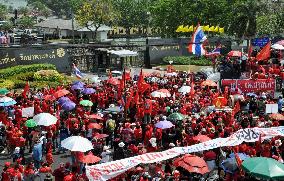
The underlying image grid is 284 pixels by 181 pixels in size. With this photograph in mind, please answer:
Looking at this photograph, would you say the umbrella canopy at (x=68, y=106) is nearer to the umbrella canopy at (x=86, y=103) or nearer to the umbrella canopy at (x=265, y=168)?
the umbrella canopy at (x=86, y=103)

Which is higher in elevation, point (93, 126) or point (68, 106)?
point (68, 106)

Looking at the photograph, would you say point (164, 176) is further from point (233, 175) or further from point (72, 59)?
point (72, 59)

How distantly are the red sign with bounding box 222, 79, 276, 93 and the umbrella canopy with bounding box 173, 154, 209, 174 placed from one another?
501 inches

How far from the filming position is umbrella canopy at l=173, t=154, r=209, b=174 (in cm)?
1427

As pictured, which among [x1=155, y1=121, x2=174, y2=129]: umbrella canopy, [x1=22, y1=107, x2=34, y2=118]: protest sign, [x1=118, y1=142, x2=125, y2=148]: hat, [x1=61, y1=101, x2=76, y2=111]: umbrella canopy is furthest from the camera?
[x1=61, y1=101, x2=76, y2=111]: umbrella canopy

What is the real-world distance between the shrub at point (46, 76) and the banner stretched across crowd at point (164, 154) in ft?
72.5

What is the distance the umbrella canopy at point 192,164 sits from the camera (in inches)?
562

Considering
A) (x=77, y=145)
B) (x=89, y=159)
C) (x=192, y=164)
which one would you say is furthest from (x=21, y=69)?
(x=192, y=164)

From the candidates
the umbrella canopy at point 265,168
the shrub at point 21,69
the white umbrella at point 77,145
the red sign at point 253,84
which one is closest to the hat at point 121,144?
the white umbrella at point 77,145

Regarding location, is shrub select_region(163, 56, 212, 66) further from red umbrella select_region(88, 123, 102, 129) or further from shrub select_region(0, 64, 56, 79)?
red umbrella select_region(88, 123, 102, 129)

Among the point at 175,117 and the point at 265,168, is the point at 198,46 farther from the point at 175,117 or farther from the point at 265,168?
the point at 265,168

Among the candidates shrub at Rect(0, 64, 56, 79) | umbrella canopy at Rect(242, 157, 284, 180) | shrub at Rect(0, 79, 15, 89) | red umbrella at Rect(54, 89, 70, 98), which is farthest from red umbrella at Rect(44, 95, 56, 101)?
umbrella canopy at Rect(242, 157, 284, 180)

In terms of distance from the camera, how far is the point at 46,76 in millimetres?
35875

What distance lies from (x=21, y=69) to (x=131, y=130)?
19.4 metres
